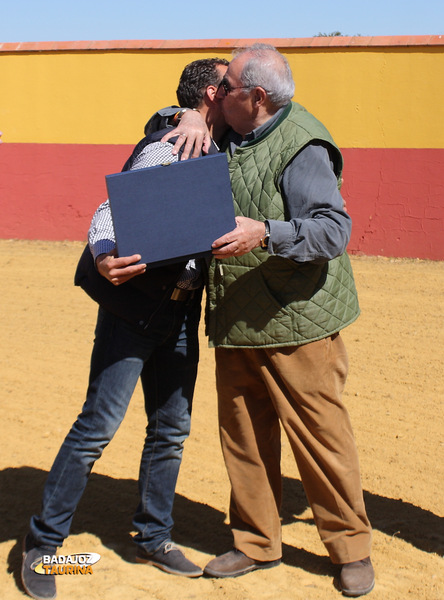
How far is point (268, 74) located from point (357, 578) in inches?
79.3

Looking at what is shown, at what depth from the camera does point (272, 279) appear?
2.94 m

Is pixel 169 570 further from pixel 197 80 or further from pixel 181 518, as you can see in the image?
pixel 197 80

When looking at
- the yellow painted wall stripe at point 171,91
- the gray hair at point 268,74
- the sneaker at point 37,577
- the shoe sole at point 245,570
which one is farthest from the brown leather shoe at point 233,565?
the yellow painted wall stripe at point 171,91

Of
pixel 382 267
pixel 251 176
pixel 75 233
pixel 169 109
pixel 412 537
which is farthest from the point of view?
pixel 75 233

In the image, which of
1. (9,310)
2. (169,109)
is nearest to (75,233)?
(9,310)

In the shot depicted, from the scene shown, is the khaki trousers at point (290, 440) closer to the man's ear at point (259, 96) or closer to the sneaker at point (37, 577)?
the sneaker at point (37, 577)

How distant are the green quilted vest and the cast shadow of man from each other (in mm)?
1060

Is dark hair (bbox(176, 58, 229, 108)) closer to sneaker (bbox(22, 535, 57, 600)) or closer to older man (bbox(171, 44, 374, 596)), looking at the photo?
older man (bbox(171, 44, 374, 596))

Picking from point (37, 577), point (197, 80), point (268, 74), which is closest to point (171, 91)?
point (197, 80)

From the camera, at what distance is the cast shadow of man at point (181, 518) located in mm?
3408

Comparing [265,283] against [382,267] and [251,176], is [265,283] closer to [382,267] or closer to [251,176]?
[251,176]

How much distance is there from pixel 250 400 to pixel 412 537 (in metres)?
1.06

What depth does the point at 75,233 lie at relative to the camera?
12.7m

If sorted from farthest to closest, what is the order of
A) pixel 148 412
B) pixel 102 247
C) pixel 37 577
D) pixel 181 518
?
pixel 181 518, pixel 148 412, pixel 37 577, pixel 102 247
